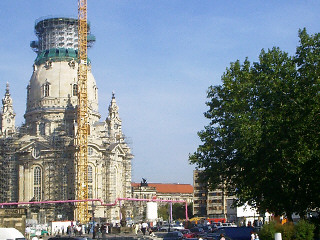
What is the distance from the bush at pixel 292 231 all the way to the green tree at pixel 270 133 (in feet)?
12.5

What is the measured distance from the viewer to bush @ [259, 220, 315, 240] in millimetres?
37875

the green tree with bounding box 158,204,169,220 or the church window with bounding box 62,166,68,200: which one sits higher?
the church window with bounding box 62,166,68,200

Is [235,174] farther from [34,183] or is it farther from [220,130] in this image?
[34,183]

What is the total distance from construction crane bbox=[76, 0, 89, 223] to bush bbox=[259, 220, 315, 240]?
69.3m

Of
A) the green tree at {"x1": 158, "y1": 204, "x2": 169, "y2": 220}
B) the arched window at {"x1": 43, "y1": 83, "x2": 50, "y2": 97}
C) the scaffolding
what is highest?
the scaffolding

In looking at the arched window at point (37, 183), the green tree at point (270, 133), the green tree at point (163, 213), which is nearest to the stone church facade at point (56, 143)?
the arched window at point (37, 183)

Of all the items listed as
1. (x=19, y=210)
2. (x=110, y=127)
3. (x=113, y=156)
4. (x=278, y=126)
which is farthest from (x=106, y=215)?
(x=278, y=126)

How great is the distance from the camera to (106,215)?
112188 mm

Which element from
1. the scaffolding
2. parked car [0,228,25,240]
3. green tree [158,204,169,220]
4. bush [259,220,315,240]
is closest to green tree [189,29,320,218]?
bush [259,220,315,240]

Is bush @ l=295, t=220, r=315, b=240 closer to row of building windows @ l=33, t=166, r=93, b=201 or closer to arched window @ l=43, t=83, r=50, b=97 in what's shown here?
row of building windows @ l=33, t=166, r=93, b=201

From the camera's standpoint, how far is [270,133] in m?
42.2

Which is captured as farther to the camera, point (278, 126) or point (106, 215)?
point (106, 215)

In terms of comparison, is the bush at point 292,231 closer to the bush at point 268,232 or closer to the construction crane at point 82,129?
the bush at point 268,232

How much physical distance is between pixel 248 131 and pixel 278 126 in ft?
7.01
